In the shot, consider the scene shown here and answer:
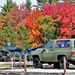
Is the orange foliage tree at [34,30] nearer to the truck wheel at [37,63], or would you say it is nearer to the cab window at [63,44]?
the truck wheel at [37,63]

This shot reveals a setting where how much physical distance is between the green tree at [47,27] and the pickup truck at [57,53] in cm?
3188

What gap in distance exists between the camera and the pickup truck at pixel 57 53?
2064 cm

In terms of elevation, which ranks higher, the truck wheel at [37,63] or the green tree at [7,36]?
the green tree at [7,36]

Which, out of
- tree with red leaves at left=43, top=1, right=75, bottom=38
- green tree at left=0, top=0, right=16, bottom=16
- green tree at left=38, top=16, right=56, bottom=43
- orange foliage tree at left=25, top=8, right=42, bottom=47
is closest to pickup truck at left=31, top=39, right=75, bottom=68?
tree with red leaves at left=43, top=1, right=75, bottom=38

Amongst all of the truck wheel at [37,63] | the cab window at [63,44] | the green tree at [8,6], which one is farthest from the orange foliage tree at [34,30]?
the cab window at [63,44]

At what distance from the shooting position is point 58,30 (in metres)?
55.2

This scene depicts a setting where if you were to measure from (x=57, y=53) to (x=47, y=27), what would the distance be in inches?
1330

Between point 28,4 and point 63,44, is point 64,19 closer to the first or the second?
point 63,44

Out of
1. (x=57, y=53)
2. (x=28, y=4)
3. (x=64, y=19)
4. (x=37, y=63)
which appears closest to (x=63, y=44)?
(x=57, y=53)

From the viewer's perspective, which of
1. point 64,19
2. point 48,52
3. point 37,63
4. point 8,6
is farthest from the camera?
point 8,6

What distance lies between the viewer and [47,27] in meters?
54.9

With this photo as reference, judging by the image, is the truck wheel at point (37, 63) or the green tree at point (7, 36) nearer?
the truck wheel at point (37, 63)

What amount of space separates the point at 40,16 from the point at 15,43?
258 inches

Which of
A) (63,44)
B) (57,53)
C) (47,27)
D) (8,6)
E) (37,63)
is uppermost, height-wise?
(8,6)
